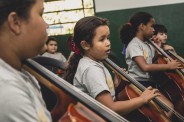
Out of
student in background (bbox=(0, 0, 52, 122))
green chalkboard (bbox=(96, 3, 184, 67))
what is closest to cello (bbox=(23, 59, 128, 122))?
student in background (bbox=(0, 0, 52, 122))

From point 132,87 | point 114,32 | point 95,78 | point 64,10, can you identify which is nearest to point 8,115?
point 95,78

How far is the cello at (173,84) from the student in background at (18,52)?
2.37 metres

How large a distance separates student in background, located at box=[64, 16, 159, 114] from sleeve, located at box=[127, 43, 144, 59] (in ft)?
3.73

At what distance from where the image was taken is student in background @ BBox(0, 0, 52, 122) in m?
0.81

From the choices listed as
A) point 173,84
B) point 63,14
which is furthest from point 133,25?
point 63,14

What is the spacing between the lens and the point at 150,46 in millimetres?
3455

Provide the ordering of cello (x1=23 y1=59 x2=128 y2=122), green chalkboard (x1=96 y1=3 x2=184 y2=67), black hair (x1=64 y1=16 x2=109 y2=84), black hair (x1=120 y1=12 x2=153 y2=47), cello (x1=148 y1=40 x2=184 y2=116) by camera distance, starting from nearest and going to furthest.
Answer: cello (x1=23 y1=59 x2=128 y2=122) < black hair (x1=64 y1=16 x2=109 y2=84) < cello (x1=148 y1=40 x2=184 y2=116) < black hair (x1=120 y1=12 x2=153 y2=47) < green chalkboard (x1=96 y1=3 x2=184 y2=67)

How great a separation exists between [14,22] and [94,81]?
3.20 ft

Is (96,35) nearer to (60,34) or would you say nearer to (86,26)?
(86,26)

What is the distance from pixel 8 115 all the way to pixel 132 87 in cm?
160

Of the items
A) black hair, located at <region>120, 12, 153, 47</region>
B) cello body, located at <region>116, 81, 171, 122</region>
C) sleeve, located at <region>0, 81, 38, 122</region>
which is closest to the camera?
sleeve, located at <region>0, 81, 38, 122</region>

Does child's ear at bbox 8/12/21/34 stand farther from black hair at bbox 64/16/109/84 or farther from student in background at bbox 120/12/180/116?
student in background at bbox 120/12/180/116

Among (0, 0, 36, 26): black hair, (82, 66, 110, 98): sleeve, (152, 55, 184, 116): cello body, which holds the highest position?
(0, 0, 36, 26): black hair

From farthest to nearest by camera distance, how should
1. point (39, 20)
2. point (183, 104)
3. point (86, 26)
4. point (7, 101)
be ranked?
point (183, 104)
point (86, 26)
point (39, 20)
point (7, 101)
